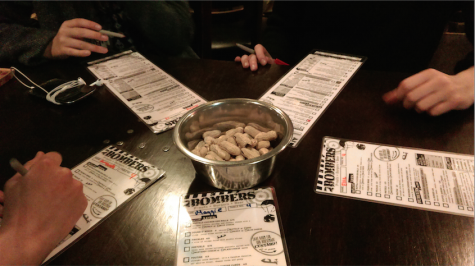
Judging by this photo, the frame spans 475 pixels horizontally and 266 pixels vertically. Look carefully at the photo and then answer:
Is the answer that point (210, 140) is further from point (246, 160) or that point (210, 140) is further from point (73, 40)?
point (73, 40)

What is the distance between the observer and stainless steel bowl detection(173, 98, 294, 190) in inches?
16.0

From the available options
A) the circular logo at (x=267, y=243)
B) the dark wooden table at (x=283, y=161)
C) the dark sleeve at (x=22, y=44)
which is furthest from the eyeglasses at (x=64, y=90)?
the circular logo at (x=267, y=243)

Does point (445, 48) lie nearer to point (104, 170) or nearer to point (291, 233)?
point (291, 233)

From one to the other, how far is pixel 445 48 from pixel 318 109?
2007mm

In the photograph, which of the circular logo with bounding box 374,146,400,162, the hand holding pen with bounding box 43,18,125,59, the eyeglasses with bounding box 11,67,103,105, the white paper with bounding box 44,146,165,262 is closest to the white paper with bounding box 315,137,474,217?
the circular logo with bounding box 374,146,400,162

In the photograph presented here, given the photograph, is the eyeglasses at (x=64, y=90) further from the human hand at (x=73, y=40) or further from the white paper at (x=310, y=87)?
the white paper at (x=310, y=87)

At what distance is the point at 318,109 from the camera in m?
0.66

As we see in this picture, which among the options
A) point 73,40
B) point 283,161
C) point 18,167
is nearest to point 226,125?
point 283,161

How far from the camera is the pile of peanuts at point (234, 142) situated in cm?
47

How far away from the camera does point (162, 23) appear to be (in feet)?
3.69

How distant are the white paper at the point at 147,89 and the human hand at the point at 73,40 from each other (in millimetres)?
61

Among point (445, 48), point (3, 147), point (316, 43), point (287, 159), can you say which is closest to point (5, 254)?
point (3, 147)

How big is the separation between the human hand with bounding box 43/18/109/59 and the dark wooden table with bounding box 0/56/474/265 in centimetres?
5

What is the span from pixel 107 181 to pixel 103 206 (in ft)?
0.19
